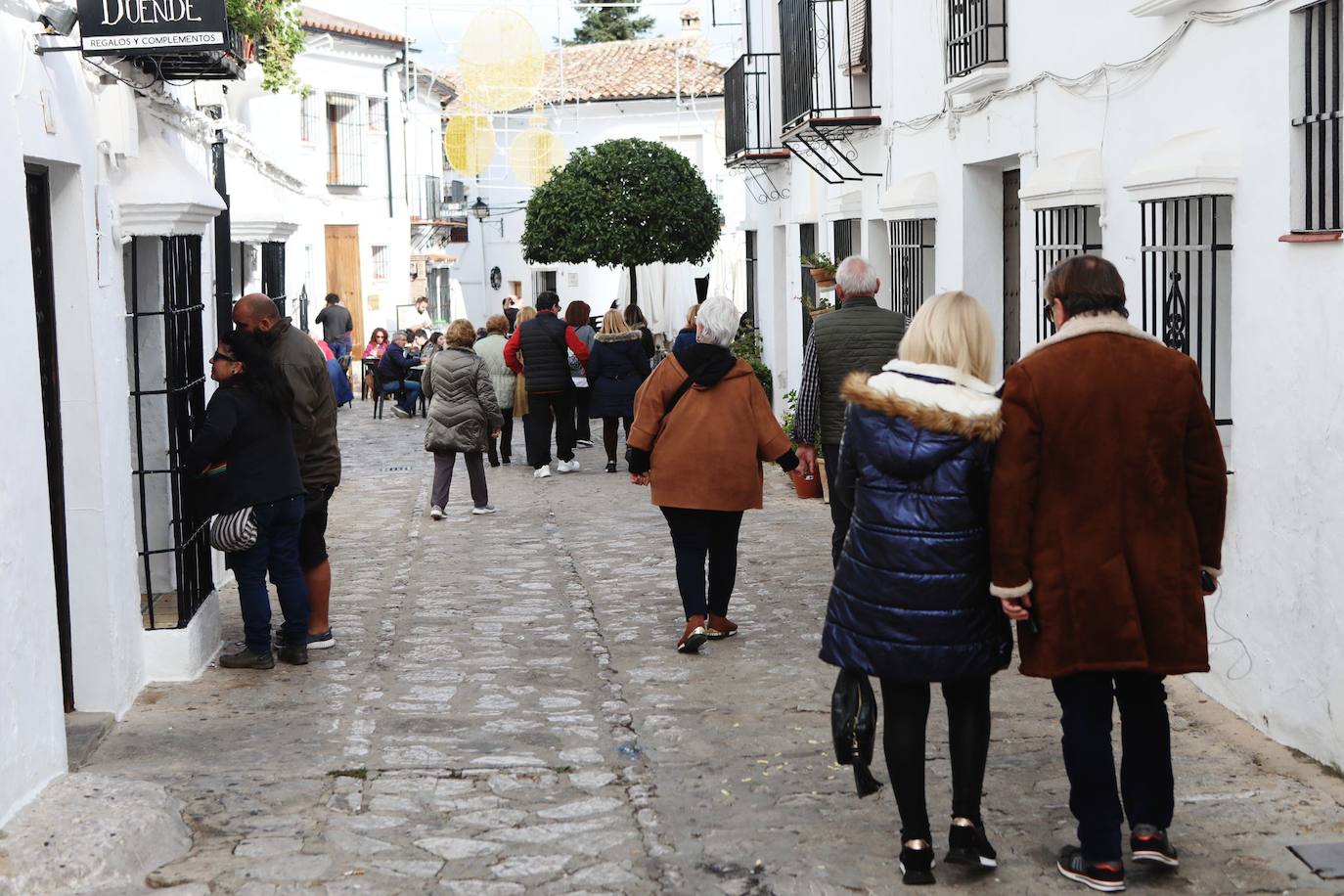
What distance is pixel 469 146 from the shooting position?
24.5 meters

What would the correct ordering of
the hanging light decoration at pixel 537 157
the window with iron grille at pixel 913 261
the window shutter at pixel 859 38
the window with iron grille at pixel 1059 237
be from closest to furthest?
the window with iron grille at pixel 1059 237, the window with iron grille at pixel 913 261, the window shutter at pixel 859 38, the hanging light decoration at pixel 537 157

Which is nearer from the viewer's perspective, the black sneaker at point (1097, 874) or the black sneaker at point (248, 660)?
the black sneaker at point (1097, 874)

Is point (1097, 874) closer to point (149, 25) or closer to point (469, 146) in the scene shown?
point (149, 25)

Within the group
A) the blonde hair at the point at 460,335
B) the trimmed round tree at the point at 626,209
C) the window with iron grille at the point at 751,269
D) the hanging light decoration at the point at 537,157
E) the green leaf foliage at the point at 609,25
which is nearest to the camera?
the blonde hair at the point at 460,335

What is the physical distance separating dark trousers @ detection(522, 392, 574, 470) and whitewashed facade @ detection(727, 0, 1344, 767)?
531cm

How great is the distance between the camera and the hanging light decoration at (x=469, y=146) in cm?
2436

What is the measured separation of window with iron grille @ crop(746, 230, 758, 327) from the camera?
21.4 meters

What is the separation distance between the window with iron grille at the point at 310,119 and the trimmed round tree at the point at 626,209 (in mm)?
6337

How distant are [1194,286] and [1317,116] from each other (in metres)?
1.48

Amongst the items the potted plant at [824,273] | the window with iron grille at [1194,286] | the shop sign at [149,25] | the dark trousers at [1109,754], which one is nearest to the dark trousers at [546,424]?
the potted plant at [824,273]

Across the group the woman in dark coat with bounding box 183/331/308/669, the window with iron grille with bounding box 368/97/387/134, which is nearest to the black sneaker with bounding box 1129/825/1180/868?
the woman in dark coat with bounding box 183/331/308/669

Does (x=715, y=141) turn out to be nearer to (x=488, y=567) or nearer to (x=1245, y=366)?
(x=488, y=567)

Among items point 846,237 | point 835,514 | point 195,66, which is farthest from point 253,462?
point 846,237

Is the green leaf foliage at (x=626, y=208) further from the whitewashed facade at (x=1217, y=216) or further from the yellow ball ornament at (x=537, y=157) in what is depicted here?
the whitewashed facade at (x=1217, y=216)
